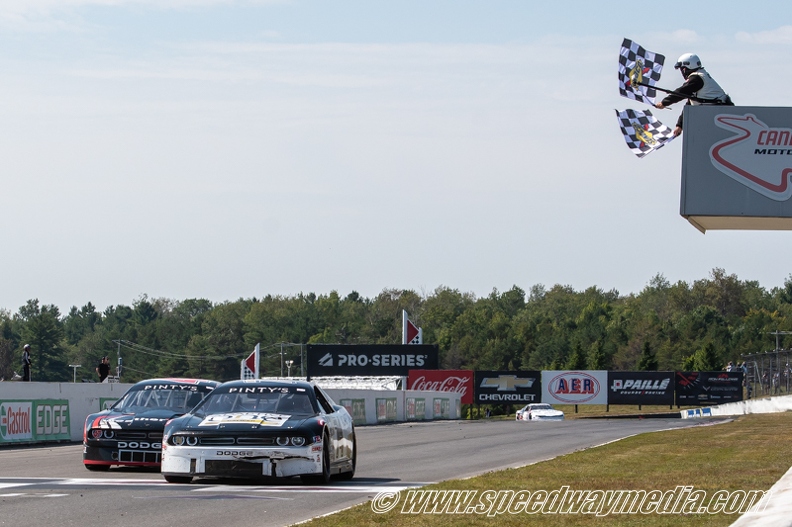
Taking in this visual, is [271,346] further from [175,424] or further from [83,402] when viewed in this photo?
[175,424]

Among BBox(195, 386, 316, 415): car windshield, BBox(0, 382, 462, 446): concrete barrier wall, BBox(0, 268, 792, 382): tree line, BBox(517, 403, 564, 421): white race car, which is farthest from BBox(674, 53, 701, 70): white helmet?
BBox(0, 268, 792, 382): tree line

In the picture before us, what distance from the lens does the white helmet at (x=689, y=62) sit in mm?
20516

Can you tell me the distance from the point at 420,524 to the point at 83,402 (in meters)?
Answer: 19.0

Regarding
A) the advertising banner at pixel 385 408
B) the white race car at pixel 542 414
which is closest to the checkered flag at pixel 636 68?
the advertising banner at pixel 385 408

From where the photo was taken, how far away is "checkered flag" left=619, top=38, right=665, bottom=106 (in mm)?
20031

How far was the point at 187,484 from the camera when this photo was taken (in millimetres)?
13945

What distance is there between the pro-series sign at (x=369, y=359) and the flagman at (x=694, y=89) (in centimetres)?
4352

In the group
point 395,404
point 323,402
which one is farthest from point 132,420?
point 395,404

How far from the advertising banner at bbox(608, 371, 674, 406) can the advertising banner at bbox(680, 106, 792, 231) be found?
1640 inches

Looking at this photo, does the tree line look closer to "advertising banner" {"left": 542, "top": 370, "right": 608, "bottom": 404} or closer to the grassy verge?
"advertising banner" {"left": 542, "top": 370, "right": 608, "bottom": 404}

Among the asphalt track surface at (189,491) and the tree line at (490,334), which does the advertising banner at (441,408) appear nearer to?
the asphalt track surface at (189,491)

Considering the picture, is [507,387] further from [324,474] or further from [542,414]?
[324,474]

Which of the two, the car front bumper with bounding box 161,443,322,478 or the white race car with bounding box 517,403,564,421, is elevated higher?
the car front bumper with bounding box 161,443,322,478

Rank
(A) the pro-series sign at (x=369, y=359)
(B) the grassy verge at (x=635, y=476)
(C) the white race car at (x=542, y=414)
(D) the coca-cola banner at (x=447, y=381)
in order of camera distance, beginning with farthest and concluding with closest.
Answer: (A) the pro-series sign at (x=369, y=359)
(D) the coca-cola banner at (x=447, y=381)
(C) the white race car at (x=542, y=414)
(B) the grassy verge at (x=635, y=476)
